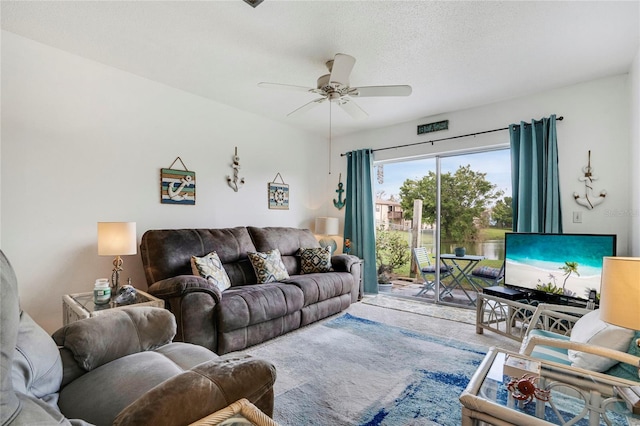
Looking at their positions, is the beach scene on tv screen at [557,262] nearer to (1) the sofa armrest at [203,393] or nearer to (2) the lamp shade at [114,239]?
(1) the sofa armrest at [203,393]

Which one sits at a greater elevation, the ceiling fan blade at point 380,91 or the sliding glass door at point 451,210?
the ceiling fan blade at point 380,91

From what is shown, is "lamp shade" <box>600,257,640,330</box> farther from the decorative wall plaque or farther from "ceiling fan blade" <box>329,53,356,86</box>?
the decorative wall plaque

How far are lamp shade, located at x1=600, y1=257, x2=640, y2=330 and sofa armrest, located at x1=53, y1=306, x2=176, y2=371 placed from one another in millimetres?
2112

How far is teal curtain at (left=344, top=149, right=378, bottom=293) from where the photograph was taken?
4.84m

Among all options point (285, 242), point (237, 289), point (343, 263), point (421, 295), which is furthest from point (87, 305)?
point (421, 295)

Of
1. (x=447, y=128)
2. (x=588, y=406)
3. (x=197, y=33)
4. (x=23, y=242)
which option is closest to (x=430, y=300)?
(x=447, y=128)

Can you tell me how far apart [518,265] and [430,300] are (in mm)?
1478

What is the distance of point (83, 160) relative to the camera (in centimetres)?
282

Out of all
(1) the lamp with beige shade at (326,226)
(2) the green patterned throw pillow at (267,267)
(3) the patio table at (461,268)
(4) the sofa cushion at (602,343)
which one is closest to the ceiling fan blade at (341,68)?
(2) the green patterned throw pillow at (267,267)

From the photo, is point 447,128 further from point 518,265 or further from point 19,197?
point 19,197

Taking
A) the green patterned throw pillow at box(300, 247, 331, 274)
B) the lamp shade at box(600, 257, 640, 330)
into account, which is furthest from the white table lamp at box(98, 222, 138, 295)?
the lamp shade at box(600, 257, 640, 330)

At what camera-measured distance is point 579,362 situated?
1583mm

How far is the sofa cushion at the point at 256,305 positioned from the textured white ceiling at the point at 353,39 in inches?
85.2

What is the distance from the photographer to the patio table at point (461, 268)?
13.6 ft
